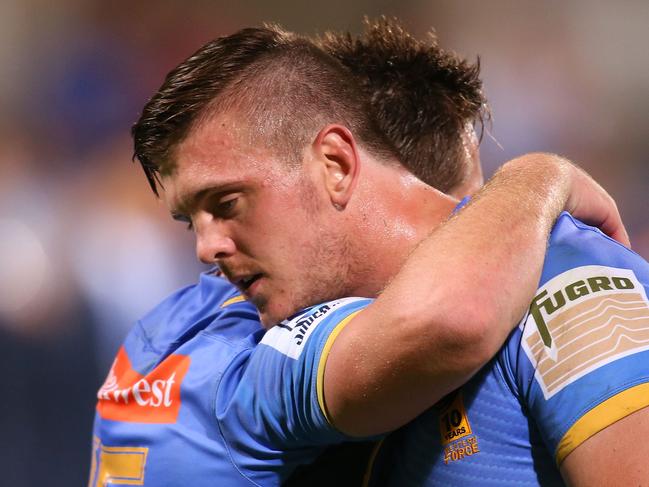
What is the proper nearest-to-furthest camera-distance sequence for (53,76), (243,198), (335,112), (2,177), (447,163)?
(243,198)
(335,112)
(447,163)
(2,177)
(53,76)

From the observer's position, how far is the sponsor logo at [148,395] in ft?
5.86

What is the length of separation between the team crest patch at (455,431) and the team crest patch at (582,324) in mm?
161

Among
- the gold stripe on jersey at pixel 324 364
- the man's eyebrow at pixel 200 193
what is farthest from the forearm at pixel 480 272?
the man's eyebrow at pixel 200 193

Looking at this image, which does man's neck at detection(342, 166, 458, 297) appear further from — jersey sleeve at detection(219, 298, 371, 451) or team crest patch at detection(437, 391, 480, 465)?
team crest patch at detection(437, 391, 480, 465)

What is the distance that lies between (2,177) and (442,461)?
3.23 metres

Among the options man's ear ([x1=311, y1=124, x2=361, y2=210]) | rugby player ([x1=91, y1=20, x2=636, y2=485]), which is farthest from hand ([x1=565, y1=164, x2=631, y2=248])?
man's ear ([x1=311, y1=124, x2=361, y2=210])

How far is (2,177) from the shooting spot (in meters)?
4.12

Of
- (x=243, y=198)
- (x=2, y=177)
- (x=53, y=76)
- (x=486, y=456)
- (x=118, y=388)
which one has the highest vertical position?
(x=53, y=76)

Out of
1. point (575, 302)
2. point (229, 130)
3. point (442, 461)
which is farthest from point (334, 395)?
point (229, 130)

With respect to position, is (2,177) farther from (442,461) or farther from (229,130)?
(442,461)

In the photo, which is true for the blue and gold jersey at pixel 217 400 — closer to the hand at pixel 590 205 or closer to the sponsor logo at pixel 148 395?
the sponsor logo at pixel 148 395

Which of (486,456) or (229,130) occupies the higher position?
(229,130)

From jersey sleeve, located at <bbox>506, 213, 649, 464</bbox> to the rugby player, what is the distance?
6cm

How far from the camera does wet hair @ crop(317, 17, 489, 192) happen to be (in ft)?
6.99
